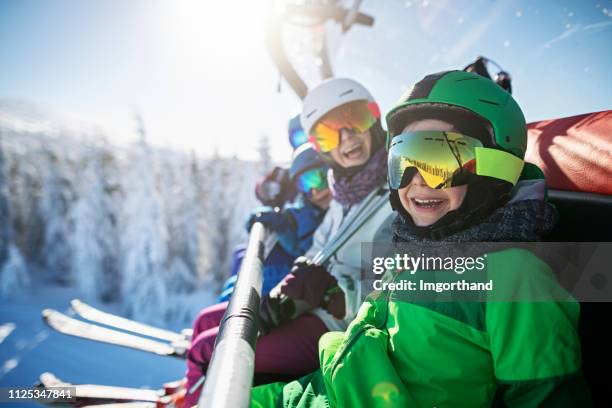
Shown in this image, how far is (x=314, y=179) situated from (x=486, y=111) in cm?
279

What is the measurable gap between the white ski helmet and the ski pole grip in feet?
6.18

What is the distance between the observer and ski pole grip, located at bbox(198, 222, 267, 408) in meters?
0.92

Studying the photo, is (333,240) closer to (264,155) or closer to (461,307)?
(461,307)

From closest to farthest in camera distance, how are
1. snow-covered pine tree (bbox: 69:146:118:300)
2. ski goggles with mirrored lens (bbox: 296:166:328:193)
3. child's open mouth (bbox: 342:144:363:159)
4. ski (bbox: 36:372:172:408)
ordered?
child's open mouth (bbox: 342:144:363:159), ski (bbox: 36:372:172:408), ski goggles with mirrored lens (bbox: 296:166:328:193), snow-covered pine tree (bbox: 69:146:118:300)

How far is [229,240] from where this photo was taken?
76.9 feet

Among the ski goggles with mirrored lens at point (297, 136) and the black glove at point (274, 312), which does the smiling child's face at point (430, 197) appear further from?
the ski goggles with mirrored lens at point (297, 136)

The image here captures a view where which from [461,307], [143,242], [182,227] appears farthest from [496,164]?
[182,227]

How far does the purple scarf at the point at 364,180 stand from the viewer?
277cm

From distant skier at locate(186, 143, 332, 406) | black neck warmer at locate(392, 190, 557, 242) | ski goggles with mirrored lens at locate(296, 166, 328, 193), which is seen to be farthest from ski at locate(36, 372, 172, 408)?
black neck warmer at locate(392, 190, 557, 242)

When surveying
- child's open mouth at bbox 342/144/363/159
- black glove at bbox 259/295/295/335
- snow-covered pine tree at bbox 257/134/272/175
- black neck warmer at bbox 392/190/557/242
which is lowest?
black glove at bbox 259/295/295/335

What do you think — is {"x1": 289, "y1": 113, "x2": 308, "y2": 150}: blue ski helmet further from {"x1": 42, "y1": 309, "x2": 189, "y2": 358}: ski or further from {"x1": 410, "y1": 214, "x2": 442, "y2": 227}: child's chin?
{"x1": 410, "y1": 214, "x2": 442, "y2": 227}: child's chin

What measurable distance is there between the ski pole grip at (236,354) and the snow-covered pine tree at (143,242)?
1935cm

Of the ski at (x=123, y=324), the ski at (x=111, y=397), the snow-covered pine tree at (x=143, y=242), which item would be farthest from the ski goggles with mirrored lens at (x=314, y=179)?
the snow-covered pine tree at (x=143, y=242)

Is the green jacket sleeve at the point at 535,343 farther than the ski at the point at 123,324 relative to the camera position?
No
